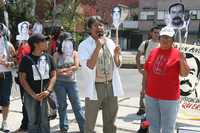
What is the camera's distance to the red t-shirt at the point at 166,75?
560 cm

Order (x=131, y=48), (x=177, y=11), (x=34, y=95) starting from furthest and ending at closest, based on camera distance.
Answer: (x=131, y=48), (x=177, y=11), (x=34, y=95)

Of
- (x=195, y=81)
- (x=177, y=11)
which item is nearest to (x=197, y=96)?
(x=195, y=81)

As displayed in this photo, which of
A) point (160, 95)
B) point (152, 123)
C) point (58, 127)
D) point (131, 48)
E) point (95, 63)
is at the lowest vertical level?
point (131, 48)

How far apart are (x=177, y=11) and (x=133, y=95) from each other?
16.9 feet

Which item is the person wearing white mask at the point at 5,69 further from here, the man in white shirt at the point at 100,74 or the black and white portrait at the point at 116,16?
the man in white shirt at the point at 100,74

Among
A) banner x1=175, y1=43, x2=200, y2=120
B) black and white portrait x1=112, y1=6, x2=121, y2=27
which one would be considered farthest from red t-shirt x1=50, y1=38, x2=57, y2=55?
banner x1=175, y1=43, x2=200, y2=120

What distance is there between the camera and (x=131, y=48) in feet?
181

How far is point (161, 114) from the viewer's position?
5.71 metres

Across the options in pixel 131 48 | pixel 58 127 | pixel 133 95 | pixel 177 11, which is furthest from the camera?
pixel 131 48

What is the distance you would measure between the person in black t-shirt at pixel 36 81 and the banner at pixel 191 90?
3.06 m

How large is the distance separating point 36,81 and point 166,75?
5.63 feet

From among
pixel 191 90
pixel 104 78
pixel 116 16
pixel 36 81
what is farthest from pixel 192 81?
pixel 36 81

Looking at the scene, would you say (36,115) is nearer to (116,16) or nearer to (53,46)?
(53,46)

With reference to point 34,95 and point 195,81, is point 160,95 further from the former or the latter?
point 195,81
